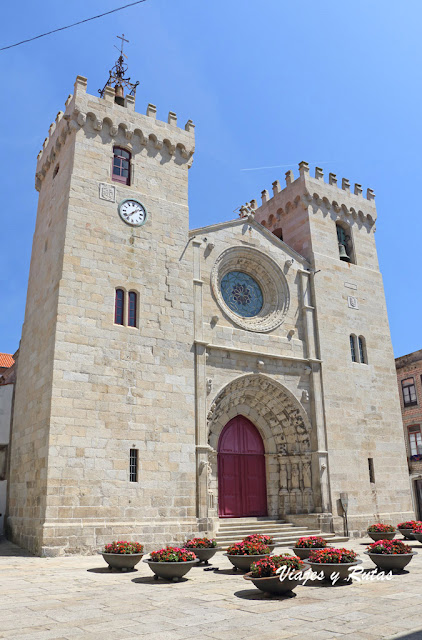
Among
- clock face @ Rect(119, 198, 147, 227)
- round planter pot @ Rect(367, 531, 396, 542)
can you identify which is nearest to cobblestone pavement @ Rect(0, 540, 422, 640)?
round planter pot @ Rect(367, 531, 396, 542)

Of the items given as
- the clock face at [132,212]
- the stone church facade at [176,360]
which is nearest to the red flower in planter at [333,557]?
the stone church facade at [176,360]

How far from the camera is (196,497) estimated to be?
706 inches

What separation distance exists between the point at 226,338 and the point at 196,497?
605cm

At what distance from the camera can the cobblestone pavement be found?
6.95m

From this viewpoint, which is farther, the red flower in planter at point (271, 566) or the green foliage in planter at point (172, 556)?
the green foliage in planter at point (172, 556)

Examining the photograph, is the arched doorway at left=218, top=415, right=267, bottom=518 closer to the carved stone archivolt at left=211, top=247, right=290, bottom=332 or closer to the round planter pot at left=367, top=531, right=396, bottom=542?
the carved stone archivolt at left=211, top=247, right=290, bottom=332

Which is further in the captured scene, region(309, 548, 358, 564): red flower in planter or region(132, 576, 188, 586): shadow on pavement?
region(132, 576, 188, 586): shadow on pavement

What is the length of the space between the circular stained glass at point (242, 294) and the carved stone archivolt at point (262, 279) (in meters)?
0.18

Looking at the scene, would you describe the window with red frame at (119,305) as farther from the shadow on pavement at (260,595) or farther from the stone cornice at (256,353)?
the shadow on pavement at (260,595)

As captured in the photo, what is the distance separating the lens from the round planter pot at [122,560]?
12.3 metres

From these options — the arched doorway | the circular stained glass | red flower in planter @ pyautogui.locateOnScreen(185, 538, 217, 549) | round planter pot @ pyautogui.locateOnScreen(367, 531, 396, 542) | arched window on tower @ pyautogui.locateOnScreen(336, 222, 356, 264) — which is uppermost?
arched window on tower @ pyautogui.locateOnScreen(336, 222, 356, 264)

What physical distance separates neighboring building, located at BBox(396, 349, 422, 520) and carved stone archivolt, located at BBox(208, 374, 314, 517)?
1572 centimetres

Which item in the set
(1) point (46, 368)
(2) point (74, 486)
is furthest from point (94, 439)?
(1) point (46, 368)

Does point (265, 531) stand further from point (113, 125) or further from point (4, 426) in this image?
point (113, 125)
